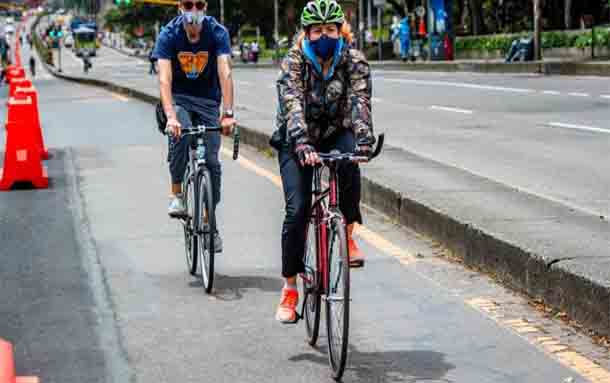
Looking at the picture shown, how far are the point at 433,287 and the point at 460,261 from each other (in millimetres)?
902

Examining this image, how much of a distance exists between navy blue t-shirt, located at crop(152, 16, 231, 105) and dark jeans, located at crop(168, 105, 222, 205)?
0.43 feet

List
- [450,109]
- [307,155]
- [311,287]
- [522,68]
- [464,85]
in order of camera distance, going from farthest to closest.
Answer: [522,68]
[464,85]
[450,109]
[311,287]
[307,155]

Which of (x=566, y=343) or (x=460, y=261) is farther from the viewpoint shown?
(x=460, y=261)

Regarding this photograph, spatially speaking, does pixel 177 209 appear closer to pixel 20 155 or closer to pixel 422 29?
pixel 20 155

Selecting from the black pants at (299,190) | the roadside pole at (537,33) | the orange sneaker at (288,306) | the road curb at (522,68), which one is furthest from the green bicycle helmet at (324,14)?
the roadside pole at (537,33)

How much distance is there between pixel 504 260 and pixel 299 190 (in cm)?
211

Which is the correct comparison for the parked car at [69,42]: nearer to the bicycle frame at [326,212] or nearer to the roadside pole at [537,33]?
the roadside pole at [537,33]

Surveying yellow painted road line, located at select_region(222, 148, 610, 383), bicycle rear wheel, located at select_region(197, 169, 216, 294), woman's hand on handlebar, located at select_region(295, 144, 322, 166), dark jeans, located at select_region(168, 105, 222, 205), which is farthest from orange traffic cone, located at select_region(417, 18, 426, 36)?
woman's hand on handlebar, located at select_region(295, 144, 322, 166)

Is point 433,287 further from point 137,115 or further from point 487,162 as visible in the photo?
point 137,115

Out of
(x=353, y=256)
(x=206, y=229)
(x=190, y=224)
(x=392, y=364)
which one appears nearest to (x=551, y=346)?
(x=392, y=364)

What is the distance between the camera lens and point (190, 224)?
9320 millimetres

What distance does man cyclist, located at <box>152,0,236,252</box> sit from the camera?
355 inches

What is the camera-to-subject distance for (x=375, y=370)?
21.5 ft

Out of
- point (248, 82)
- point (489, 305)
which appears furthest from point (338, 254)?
point (248, 82)
